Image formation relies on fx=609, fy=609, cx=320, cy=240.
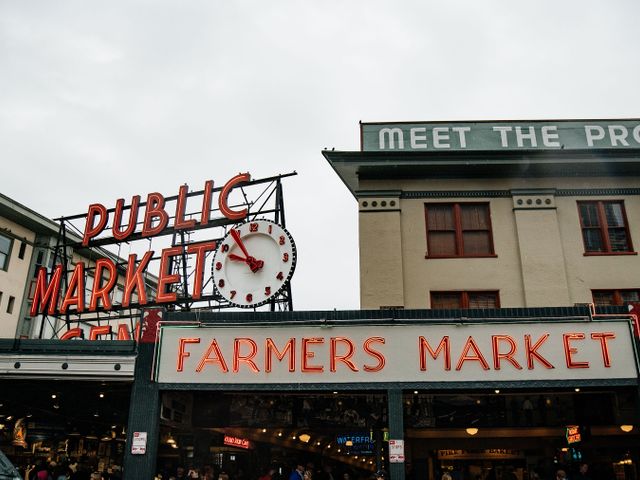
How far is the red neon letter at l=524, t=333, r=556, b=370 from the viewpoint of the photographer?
639 inches

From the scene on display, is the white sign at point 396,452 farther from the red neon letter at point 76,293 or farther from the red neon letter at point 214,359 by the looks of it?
the red neon letter at point 76,293

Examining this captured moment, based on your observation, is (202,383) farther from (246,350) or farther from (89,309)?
(89,309)

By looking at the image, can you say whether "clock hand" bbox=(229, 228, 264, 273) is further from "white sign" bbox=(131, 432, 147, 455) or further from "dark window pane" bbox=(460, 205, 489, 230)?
"white sign" bbox=(131, 432, 147, 455)

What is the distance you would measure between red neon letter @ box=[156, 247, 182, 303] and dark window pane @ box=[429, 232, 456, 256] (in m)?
11.9

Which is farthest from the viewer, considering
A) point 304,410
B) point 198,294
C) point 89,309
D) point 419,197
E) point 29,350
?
point 89,309

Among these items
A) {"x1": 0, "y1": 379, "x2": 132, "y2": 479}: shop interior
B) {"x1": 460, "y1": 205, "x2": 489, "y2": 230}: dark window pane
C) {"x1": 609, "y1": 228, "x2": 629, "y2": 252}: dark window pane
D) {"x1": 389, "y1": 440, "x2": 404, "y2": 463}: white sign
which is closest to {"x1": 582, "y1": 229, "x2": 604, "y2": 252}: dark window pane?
{"x1": 609, "y1": 228, "x2": 629, "y2": 252}: dark window pane

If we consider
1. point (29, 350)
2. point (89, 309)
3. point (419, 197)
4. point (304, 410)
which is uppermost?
point (419, 197)

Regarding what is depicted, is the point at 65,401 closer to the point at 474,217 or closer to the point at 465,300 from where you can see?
the point at 465,300

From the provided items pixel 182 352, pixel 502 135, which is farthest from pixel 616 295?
pixel 182 352

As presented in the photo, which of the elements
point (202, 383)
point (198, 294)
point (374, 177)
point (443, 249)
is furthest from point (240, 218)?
point (202, 383)

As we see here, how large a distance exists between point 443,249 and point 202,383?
382 inches

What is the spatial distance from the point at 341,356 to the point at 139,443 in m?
5.95

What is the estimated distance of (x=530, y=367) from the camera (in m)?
16.2

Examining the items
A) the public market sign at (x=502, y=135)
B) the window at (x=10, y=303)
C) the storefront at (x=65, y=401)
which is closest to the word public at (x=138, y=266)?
the storefront at (x=65, y=401)
